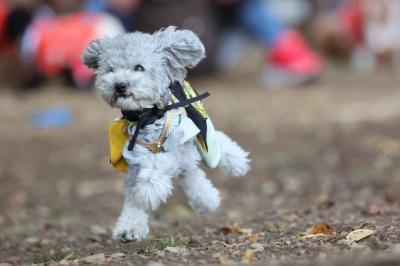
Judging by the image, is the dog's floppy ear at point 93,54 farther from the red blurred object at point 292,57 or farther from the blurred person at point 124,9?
the blurred person at point 124,9

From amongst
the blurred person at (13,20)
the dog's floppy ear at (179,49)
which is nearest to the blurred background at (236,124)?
the blurred person at (13,20)

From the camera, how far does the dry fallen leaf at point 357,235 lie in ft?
15.4

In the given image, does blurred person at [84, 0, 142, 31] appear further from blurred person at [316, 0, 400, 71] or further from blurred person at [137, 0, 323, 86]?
blurred person at [316, 0, 400, 71]

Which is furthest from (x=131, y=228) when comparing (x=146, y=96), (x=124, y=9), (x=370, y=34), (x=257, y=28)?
(x=370, y=34)

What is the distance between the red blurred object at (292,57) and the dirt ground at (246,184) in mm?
282

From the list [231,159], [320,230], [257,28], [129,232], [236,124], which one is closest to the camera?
[129,232]

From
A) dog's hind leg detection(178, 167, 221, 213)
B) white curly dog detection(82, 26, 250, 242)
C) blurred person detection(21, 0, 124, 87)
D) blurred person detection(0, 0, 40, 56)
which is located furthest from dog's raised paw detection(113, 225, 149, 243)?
blurred person detection(0, 0, 40, 56)

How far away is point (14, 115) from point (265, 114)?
9.70ft

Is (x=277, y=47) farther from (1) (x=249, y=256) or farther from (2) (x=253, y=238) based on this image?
(1) (x=249, y=256)

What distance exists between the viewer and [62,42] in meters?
12.5

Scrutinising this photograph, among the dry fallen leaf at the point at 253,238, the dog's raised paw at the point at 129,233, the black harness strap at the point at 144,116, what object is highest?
the black harness strap at the point at 144,116

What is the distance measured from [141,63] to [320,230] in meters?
1.32

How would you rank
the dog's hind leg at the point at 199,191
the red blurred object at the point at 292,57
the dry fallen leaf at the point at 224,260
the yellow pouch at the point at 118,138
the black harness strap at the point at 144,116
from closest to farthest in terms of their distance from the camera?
the dry fallen leaf at the point at 224,260, the black harness strap at the point at 144,116, the yellow pouch at the point at 118,138, the dog's hind leg at the point at 199,191, the red blurred object at the point at 292,57

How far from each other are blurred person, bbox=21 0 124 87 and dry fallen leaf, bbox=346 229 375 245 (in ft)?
25.0
